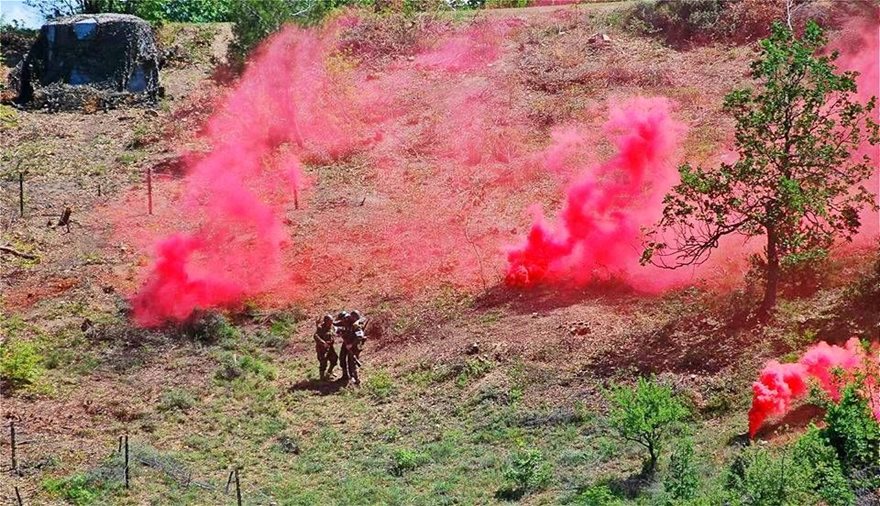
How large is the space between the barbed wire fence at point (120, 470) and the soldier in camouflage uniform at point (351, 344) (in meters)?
4.22

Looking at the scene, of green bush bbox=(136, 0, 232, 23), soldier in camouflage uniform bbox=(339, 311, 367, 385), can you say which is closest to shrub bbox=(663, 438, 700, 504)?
soldier in camouflage uniform bbox=(339, 311, 367, 385)

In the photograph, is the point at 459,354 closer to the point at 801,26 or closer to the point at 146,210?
the point at 146,210

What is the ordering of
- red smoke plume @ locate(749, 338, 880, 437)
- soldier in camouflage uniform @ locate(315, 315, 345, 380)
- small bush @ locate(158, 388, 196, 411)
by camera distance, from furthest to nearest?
soldier in camouflage uniform @ locate(315, 315, 345, 380)
small bush @ locate(158, 388, 196, 411)
red smoke plume @ locate(749, 338, 880, 437)

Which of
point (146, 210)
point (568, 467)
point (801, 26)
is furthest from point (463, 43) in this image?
point (568, 467)

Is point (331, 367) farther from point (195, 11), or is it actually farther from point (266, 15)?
point (195, 11)

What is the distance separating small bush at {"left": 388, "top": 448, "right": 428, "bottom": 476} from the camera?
21125 millimetres

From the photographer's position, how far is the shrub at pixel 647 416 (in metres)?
19.3

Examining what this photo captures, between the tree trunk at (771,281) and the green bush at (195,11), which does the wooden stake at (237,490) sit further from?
the green bush at (195,11)

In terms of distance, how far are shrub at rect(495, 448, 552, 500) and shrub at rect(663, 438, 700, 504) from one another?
207 centimetres

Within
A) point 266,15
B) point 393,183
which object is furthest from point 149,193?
point 266,15

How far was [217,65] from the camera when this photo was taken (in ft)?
164

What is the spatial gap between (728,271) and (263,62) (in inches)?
877

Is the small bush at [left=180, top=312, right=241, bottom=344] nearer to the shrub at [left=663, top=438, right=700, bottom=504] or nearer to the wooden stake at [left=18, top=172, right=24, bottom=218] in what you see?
the wooden stake at [left=18, top=172, right=24, bottom=218]

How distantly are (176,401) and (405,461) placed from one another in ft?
20.1
